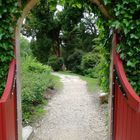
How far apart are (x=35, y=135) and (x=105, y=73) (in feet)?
6.63

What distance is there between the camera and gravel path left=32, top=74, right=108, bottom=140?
5520 millimetres

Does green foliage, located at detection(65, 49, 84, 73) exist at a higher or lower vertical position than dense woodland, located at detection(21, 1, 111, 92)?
lower

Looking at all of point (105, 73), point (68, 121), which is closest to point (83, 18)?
point (68, 121)

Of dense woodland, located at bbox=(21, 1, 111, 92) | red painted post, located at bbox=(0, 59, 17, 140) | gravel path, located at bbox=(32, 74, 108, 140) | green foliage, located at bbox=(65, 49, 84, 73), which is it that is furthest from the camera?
dense woodland, located at bbox=(21, 1, 111, 92)

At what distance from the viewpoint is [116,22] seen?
11.5 ft

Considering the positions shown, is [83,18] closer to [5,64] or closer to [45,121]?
[45,121]

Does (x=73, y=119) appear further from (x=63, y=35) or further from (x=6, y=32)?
(x=63, y=35)

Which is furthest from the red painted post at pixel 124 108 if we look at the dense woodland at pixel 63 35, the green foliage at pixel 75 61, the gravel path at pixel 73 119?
the green foliage at pixel 75 61

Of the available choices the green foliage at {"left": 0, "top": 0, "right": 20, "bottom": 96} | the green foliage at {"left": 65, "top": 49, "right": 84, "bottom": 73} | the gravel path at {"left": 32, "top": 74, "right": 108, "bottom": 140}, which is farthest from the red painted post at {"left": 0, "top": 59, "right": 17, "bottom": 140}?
the green foliage at {"left": 65, "top": 49, "right": 84, "bottom": 73}

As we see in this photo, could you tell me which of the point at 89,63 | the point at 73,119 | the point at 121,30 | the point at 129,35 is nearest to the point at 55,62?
the point at 89,63

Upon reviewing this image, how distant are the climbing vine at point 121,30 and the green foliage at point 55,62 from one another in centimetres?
1674

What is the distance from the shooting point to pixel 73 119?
679 cm

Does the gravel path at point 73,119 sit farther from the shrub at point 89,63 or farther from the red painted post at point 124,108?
the shrub at point 89,63

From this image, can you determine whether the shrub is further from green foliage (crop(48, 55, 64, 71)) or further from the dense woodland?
green foliage (crop(48, 55, 64, 71))
